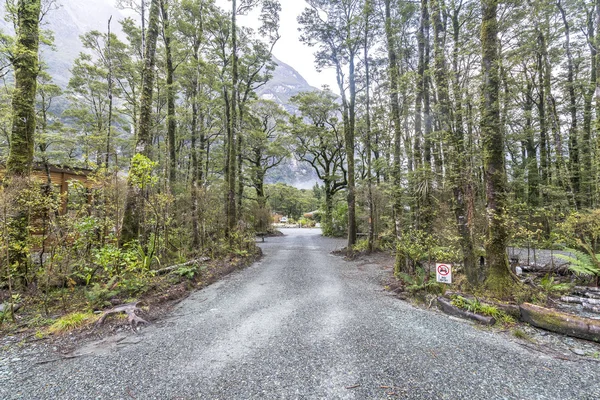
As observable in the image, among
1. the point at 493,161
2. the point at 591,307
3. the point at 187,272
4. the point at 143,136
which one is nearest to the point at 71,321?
the point at 187,272

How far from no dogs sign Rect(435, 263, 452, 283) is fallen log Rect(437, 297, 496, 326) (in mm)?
346

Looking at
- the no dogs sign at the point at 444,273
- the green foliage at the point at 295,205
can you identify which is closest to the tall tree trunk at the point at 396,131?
the no dogs sign at the point at 444,273

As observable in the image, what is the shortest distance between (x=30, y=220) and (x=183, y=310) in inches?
124

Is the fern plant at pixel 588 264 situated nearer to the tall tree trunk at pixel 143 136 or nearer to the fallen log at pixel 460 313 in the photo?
the fallen log at pixel 460 313

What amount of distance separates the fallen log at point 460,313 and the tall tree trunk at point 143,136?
6.21 m

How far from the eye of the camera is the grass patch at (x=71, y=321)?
10.3ft

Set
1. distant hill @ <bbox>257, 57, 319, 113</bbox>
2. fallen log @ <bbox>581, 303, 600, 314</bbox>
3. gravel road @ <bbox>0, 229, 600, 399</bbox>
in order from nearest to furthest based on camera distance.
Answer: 1. gravel road @ <bbox>0, 229, 600, 399</bbox>
2. fallen log @ <bbox>581, 303, 600, 314</bbox>
3. distant hill @ <bbox>257, 57, 319, 113</bbox>

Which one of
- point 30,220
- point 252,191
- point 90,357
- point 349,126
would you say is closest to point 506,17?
point 349,126

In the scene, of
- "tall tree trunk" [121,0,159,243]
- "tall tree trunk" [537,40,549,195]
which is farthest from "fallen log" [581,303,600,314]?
"tall tree trunk" [537,40,549,195]

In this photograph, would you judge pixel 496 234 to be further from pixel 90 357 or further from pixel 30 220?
pixel 30 220

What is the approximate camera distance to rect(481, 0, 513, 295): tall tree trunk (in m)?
4.16

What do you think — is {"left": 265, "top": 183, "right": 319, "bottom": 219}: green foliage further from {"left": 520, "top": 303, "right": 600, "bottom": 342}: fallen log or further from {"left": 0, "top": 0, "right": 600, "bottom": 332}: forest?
{"left": 520, "top": 303, "right": 600, "bottom": 342}: fallen log

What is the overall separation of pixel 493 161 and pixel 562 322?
2.55 metres

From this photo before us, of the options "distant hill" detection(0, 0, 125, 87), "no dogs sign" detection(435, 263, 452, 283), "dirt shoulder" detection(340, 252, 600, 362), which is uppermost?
"distant hill" detection(0, 0, 125, 87)
